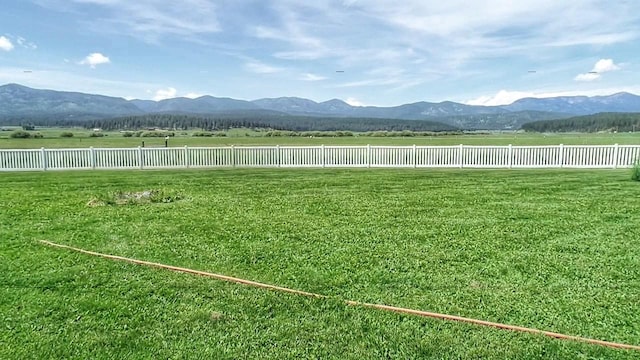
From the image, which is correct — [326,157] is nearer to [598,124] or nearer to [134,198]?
[134,198]

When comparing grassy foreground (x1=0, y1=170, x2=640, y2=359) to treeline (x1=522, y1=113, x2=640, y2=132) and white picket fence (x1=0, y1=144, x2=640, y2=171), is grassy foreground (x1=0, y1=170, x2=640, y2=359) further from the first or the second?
treeline (x1=522, y1=113, x2=640, y2=132)

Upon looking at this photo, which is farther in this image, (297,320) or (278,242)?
(278,242)

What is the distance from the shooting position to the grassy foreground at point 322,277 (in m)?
2.62

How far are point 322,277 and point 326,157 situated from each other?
11275 millimetres

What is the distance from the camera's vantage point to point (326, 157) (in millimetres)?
14805

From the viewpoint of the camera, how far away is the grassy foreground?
8.61 ft

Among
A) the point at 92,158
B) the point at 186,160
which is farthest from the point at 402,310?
the point at 92,158

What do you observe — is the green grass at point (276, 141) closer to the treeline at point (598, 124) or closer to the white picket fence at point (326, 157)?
the white picket fence at point (326, 157)

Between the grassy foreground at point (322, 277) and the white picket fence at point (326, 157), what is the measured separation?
6.96 meters

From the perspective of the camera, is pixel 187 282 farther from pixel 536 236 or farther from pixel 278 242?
pixel 536 236

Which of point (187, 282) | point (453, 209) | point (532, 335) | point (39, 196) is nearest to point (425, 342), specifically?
point (532, 335)

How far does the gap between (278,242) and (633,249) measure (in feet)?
12.3

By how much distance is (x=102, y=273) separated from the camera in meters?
3.78

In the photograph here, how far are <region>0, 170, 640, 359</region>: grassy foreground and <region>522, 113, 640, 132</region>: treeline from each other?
6537cm
